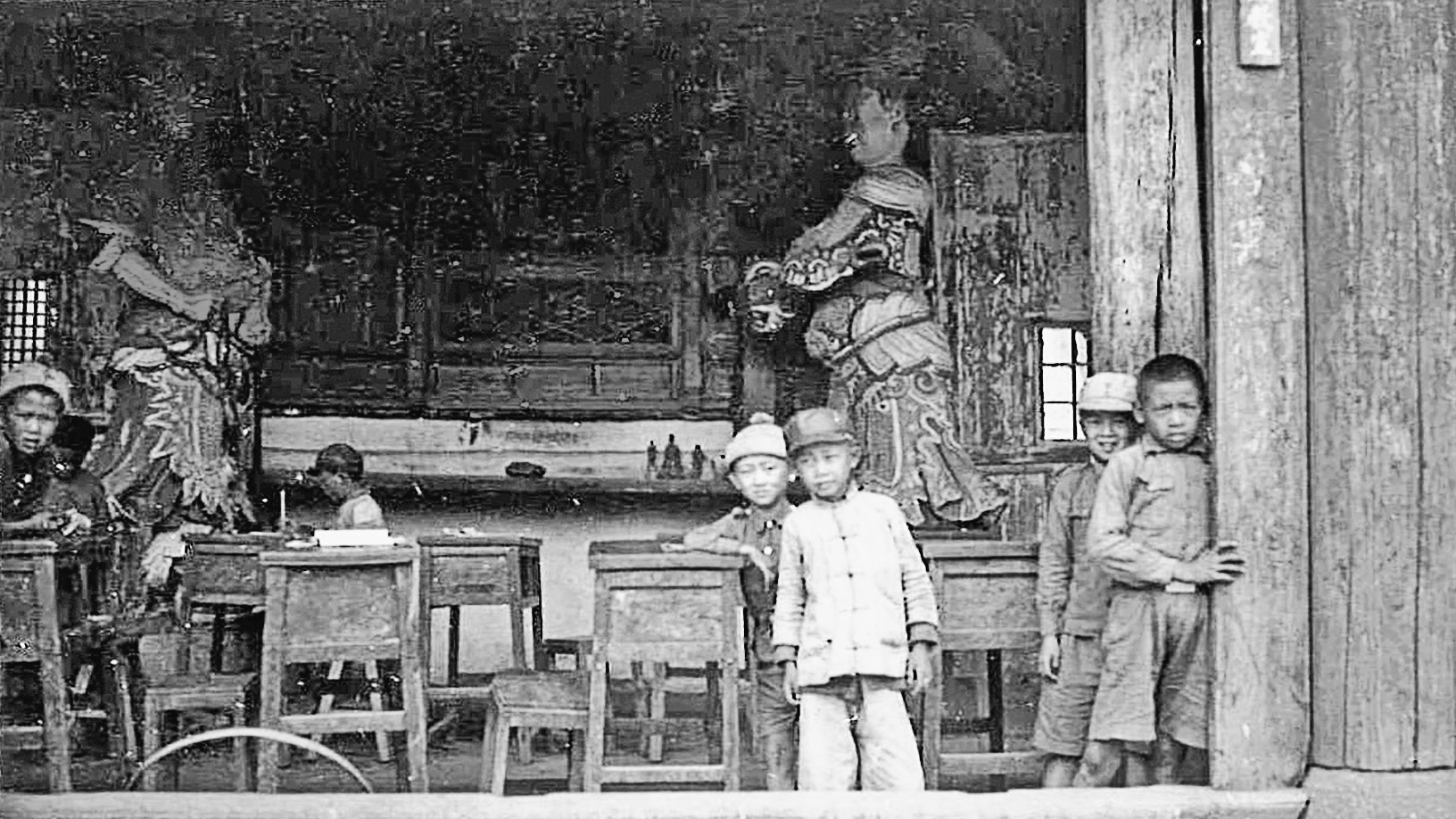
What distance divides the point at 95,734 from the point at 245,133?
3.86m

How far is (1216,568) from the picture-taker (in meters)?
5.48

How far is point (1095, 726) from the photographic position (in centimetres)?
573

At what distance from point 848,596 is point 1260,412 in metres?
1.31

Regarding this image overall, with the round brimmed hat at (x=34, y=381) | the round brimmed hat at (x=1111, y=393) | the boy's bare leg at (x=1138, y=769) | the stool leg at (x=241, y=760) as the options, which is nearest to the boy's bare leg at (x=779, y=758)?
the boy's bare leg at (x=1138, y=769)

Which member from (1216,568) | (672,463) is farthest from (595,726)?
(672,463)

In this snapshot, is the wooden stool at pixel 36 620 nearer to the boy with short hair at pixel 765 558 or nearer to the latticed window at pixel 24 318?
the boy with short hair at pixel 765 558

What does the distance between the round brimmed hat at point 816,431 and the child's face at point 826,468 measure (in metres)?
0.03

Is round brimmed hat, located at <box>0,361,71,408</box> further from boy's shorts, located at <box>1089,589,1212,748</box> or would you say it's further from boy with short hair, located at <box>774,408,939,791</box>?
boy's shorts, located at <box>1089,589,1212,748</box>

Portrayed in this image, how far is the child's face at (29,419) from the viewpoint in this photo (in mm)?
7984

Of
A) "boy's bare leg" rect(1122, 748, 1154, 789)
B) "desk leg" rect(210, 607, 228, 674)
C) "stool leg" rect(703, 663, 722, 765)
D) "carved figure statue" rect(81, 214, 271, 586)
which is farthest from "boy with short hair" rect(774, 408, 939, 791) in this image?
"carved figure statue" rect(81, 214, 271, 586)

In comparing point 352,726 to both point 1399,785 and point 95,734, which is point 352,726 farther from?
point 1399,785

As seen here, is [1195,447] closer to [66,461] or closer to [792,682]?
[792,682]

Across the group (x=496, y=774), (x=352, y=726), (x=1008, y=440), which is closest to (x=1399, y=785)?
(x=496, y=774)

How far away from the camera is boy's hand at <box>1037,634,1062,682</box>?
235 inches
